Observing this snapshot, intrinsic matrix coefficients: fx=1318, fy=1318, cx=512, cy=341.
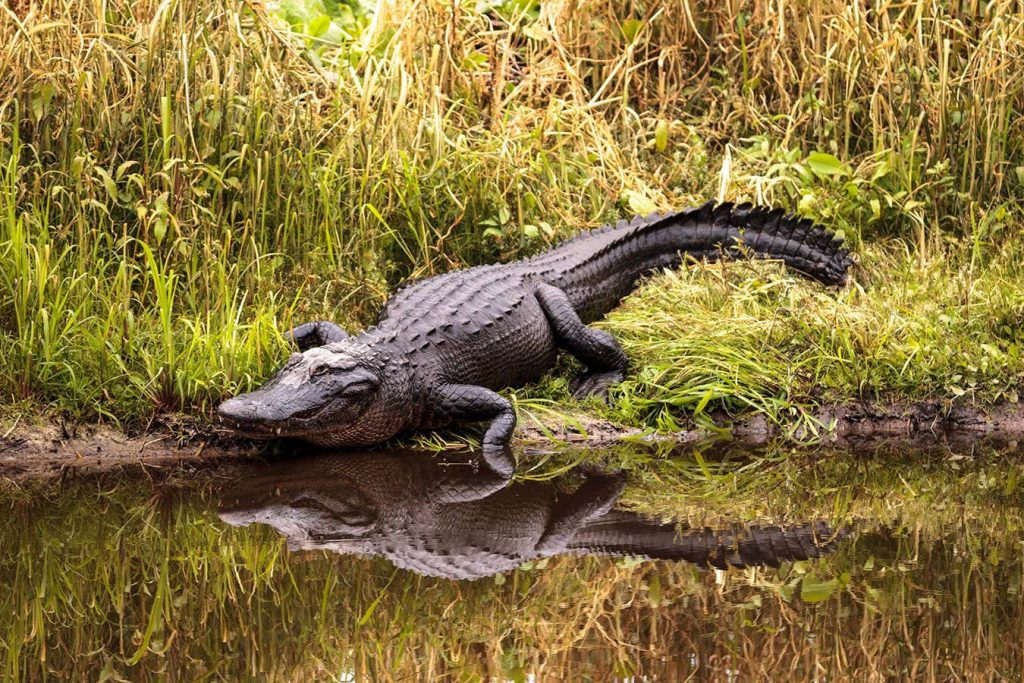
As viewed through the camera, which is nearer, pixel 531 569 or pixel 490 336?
pixel 531 569

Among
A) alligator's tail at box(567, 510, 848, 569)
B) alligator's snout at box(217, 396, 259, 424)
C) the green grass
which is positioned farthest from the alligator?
alligator's tail at box(567, 510, 848, 569)

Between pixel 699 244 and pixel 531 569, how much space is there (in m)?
3.26

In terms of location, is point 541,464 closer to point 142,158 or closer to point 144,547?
point 144,547

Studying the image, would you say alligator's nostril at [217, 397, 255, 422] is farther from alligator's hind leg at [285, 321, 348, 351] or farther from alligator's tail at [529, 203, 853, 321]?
alligator's tail at [529, 203, 853, 321]

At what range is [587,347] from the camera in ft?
19.5

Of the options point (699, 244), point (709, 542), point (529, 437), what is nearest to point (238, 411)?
point (529, 437)

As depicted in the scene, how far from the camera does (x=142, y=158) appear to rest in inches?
232

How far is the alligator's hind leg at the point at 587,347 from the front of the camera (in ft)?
19.3

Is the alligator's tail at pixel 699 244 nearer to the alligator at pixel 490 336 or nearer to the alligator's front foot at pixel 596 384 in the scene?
the alligator at pixel 490 336

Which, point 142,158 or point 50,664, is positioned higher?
point 142,158

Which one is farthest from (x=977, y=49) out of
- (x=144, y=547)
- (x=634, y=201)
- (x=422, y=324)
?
(x=144, y=547)

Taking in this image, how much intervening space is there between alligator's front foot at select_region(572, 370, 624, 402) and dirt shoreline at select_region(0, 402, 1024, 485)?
0.28 metres

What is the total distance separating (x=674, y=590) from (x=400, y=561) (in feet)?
2.76

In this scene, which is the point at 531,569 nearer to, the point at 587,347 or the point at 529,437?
the point at 529,437
